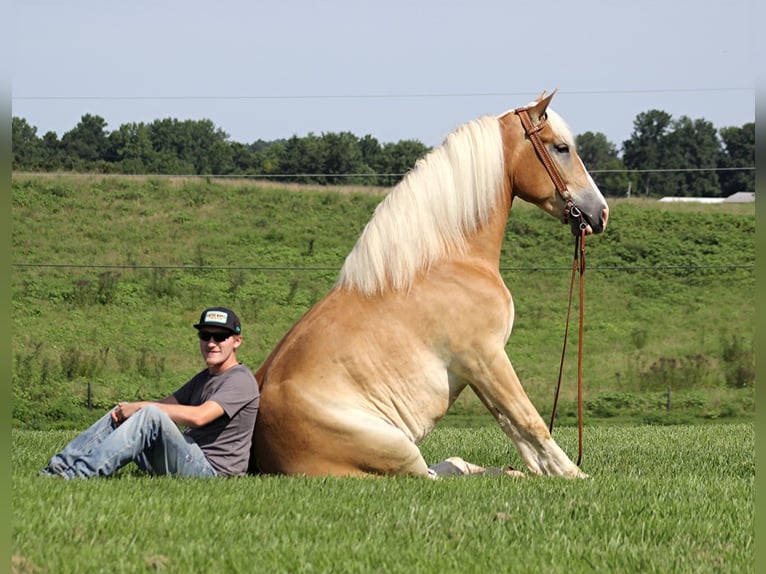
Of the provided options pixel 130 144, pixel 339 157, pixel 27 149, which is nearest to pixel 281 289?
pixel 27 149

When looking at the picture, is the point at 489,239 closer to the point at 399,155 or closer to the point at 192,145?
the point at 399,155

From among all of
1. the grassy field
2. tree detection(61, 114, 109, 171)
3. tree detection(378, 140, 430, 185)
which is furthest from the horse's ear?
tree detection(61, 114, 109, 171)

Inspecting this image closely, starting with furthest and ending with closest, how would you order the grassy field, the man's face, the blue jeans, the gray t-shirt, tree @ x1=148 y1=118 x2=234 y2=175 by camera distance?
1. tree @ x1=148 y1=118 x2=234 y2=175
2. the grassy field
3. the man's face
4. the gray t-shirt
5. the blue jeans

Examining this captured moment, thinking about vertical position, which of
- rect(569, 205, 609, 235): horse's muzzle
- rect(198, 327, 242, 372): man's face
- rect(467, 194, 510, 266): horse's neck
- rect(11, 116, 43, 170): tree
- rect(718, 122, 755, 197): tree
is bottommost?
rect(198, 327, 242, 372): man's face

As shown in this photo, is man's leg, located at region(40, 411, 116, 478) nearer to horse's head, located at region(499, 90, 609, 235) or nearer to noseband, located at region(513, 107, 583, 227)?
horse's head, located at region(499, 90, 609, 235)

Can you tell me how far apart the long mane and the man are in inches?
39.1

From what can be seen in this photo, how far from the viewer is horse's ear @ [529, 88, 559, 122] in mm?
8022

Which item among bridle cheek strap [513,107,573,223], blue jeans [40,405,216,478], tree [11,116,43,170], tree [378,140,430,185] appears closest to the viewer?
blue jeans [40,405,216,478]

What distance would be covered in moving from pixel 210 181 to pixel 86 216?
570cm

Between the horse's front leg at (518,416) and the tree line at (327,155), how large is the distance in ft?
135

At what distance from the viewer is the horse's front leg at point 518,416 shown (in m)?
7.51

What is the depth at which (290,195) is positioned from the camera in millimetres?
42031

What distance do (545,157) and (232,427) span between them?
9.87ft

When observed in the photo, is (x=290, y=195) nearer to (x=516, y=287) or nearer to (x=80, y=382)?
(x=516, y=287)
